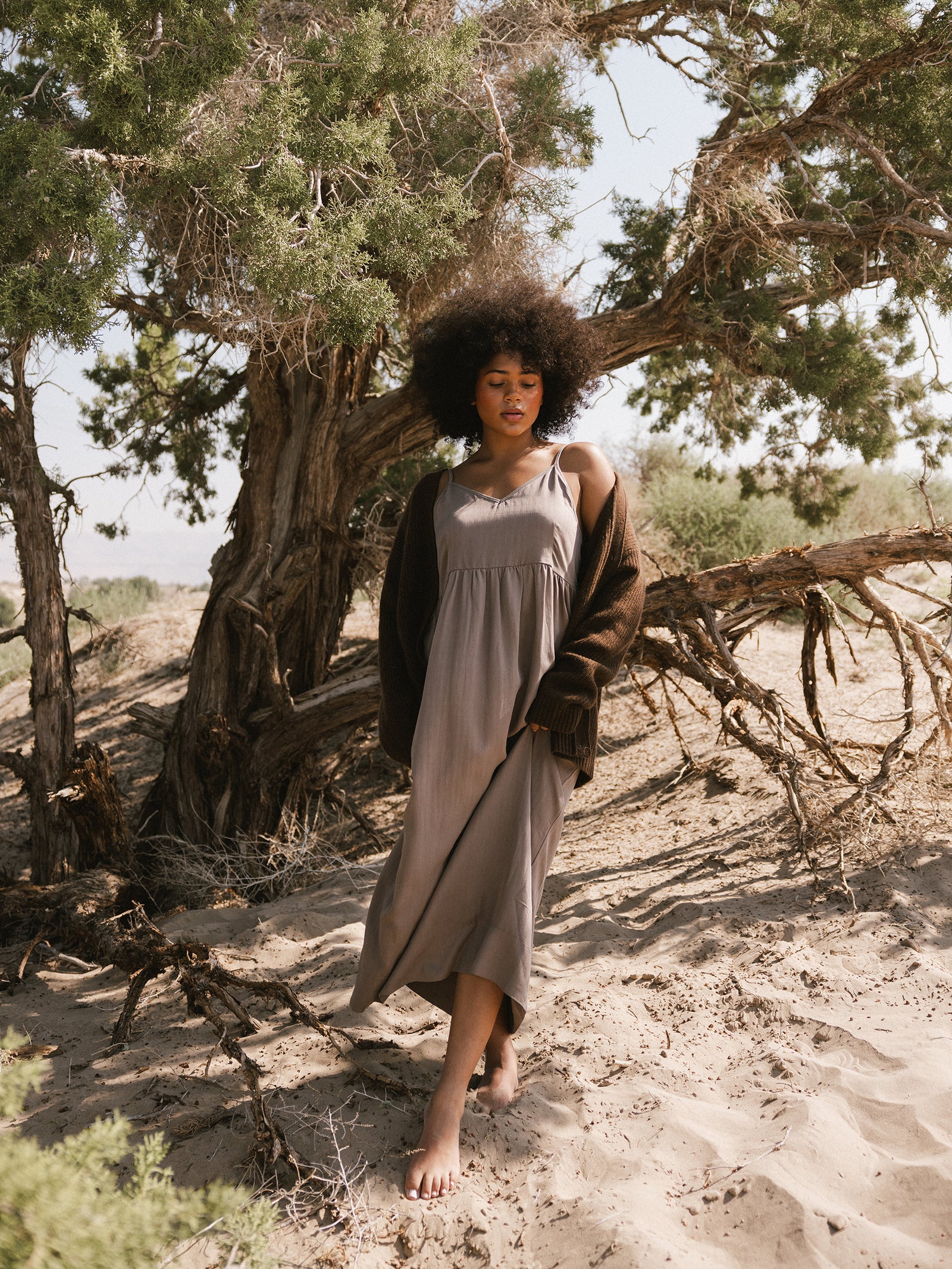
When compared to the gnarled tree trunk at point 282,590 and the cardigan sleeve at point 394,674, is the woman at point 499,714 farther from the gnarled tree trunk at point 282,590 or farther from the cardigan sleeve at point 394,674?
the gnarled tree trunk at point 282,590

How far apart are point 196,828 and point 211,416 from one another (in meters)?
2.96

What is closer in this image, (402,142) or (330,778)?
(402,142)

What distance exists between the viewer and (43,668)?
4.16 metres

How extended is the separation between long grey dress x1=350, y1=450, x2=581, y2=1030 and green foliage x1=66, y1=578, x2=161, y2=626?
7574 millimetres

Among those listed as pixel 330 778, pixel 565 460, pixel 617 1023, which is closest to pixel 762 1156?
pixel 617 1023

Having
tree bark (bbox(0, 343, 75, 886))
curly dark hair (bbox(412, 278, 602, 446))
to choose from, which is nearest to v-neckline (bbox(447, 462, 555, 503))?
curly dark hair (bbox(412, 278, 602, 446))

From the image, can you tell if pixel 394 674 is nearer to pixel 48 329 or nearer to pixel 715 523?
pixel 48 329

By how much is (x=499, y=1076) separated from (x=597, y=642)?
1.12 metres

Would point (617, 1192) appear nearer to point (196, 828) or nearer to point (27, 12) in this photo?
point (196, 828)

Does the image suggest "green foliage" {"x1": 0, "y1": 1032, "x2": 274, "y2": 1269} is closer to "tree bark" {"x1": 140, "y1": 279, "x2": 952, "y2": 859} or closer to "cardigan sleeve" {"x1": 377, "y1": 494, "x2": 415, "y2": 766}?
"cardigan sleeve" {"x1": 377, "y1": 494, "x2": 415, "y2": 766}

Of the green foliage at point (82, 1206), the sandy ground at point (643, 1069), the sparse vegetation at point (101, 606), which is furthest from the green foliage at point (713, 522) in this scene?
the green foliage at point (82, 1206)

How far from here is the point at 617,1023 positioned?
2613mm

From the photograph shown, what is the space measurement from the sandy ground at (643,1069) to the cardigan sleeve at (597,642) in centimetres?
94

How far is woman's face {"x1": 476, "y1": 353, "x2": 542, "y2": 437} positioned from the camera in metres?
2.56
